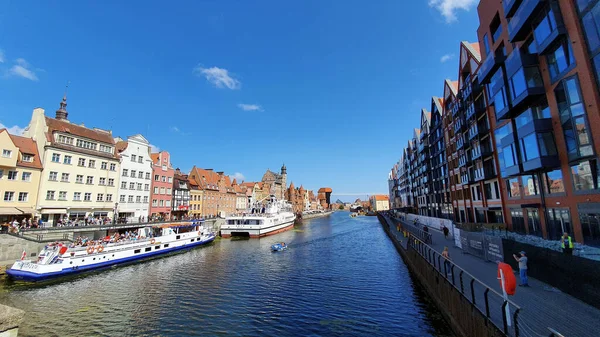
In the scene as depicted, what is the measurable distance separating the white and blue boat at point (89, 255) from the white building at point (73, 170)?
40.2ft

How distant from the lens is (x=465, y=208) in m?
45.4

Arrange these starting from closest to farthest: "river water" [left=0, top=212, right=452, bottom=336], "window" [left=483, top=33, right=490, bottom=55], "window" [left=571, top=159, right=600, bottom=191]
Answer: "river water" [left=0, top=212, right=452, bottom=336] < "window" [left=571, top=159, right=600, bottom=191] < "window" [left=483, top=33, right=490, bottom=55]

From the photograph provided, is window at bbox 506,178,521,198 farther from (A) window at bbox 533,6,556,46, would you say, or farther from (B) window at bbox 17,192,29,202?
(B) window at bbox 17,192,29,202

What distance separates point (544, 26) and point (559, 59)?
2927 millimetres

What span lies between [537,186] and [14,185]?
5958 centimetres

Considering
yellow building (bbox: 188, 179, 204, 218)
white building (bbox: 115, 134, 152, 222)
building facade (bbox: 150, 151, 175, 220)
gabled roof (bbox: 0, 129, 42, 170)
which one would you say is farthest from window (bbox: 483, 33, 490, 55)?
yellow building (bbox: 188, 179, 204, 218)

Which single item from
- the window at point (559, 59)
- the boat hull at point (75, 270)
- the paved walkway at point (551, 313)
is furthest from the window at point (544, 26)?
the boat hull at point (75, 270)

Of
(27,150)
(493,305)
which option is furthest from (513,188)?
(27,150)

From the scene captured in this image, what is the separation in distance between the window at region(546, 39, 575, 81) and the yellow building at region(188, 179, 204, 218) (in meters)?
68.2

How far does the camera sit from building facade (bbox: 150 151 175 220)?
56.8m

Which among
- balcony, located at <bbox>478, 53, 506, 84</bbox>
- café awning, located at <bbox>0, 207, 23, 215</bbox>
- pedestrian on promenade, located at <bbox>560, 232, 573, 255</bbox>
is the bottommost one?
pedestrian on promenade, located at <bbox>560, 232, 573, 255</bbox>

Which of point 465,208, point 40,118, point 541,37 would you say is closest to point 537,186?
point 541,37

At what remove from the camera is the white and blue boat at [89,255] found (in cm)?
2361

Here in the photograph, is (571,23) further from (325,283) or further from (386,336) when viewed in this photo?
(325,283)
